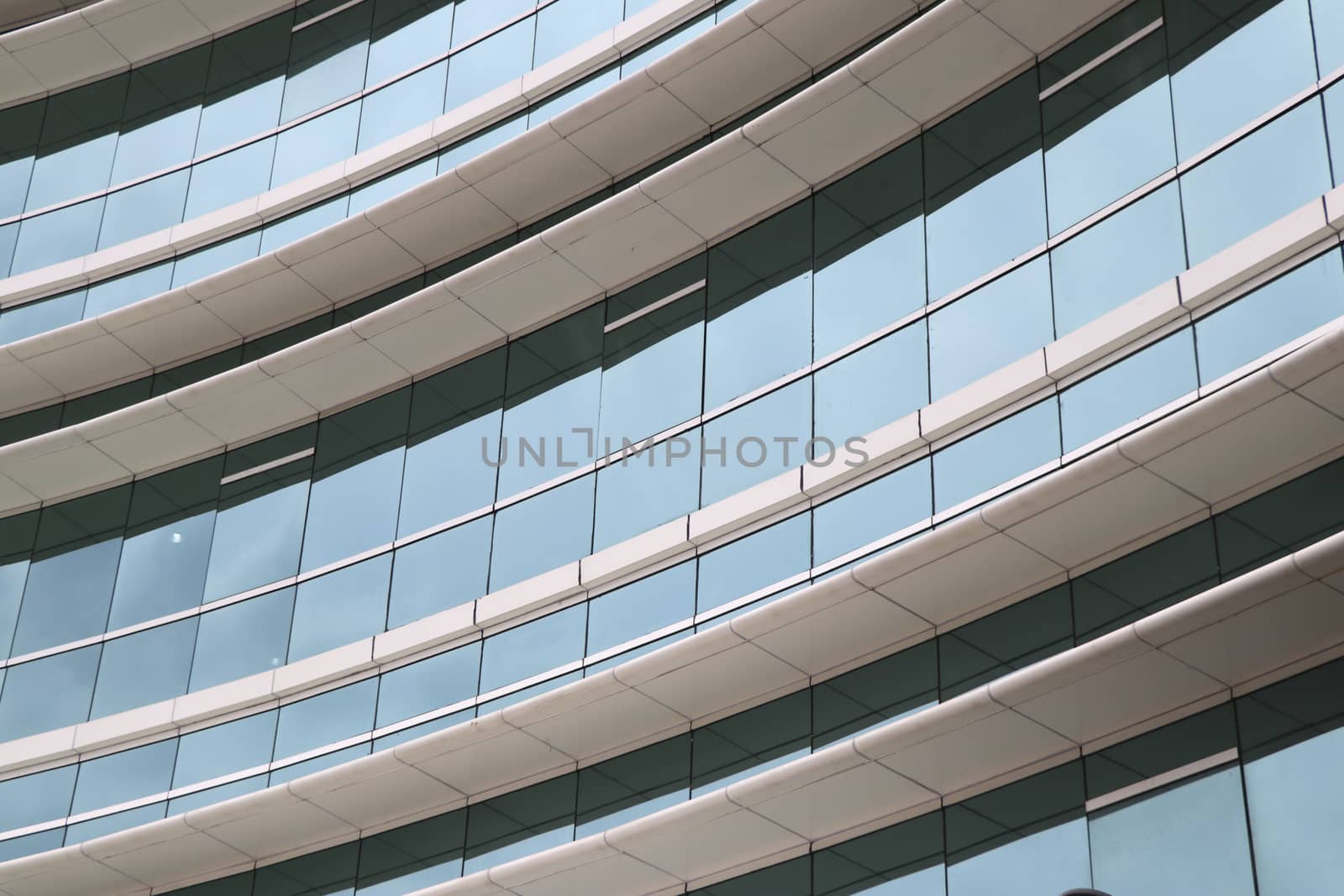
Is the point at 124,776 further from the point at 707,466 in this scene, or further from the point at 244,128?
the point at 244,128

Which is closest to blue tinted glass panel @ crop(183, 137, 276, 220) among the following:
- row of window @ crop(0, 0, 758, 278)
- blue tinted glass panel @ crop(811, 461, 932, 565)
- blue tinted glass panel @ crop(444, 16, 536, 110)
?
row of window @ crop(0, 0, 758, 278)

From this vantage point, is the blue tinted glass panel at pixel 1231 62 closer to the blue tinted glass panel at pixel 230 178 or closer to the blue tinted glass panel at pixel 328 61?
the blue tinted glass panel at pixel 328 61

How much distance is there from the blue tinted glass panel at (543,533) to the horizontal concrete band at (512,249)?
2819 millimetres

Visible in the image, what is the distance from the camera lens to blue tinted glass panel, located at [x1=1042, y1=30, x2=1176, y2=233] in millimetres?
17047

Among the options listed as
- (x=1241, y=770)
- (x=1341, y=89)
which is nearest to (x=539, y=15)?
(x=1341, y=89)

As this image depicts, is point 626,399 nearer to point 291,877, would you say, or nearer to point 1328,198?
point 291,877

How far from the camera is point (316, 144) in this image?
2531 centimetres

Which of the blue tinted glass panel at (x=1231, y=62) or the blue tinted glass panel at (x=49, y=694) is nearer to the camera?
the blue tinted glass panel at (x=1231, y=62)

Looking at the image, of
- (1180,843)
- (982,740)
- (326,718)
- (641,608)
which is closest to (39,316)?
(326,718)

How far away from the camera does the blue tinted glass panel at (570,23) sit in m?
22.8

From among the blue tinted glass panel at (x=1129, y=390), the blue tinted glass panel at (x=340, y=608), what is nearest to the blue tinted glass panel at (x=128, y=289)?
the blue tinted glass panel at (x=340, y=608)

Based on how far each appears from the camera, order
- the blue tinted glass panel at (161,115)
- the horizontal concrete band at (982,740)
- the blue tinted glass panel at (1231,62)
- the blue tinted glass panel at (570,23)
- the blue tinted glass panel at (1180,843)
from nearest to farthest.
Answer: the blue tinted glass panel at (1180,843) < the horizontal concrete band at (982,740) < the blue tinted glass panel at (1231,62) < the blue tinted glass panel at (570,23) < the blue tinted glass panel at (161,115)

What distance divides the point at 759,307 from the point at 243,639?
8.10m

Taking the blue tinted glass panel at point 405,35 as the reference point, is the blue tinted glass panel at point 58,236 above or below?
below
